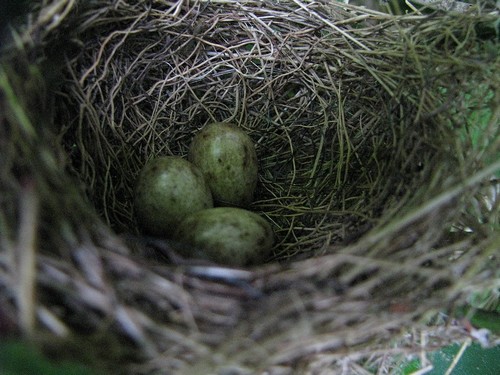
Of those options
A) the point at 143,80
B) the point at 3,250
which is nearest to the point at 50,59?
the point at 143,80

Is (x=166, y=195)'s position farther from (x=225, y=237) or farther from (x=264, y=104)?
(x=264, y=104)

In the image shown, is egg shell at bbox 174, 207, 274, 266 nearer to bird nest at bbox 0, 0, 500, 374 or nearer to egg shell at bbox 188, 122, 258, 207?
bird nest at bbox 0, 0, 500, 374

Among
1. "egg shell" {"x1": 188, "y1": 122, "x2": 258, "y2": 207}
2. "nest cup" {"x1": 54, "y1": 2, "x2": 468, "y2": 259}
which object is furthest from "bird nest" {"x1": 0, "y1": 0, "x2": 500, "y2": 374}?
"egg shell" {"x1": 188, "y1": 122, "x2": 258, "y2": 207}

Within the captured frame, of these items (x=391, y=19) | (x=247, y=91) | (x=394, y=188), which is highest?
(x=391, y=19)

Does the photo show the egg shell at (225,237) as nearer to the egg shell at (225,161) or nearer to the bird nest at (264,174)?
the bird nest at (264,174)

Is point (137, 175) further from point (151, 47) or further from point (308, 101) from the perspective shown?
point (308, 101)

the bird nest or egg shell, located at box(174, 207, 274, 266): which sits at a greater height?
the bird nest

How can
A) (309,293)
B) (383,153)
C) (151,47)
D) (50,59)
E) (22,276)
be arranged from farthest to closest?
(151,47)
(383,153)
(50,59)
(309,293)
(22,276)

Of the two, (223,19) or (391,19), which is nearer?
(391,19)
